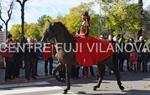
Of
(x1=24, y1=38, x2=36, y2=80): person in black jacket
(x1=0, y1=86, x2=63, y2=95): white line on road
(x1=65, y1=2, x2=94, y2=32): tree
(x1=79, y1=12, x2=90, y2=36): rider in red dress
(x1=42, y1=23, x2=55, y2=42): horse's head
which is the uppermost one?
(x1=65, y1=2, x2=94, y2=32): tree

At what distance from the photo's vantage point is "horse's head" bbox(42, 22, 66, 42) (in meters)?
12.1

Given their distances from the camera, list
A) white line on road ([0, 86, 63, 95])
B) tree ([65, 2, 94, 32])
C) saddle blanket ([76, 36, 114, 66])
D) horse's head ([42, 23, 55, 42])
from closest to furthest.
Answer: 1. horse's head ([42, 23, 55, 42])
2. saddle blanket ([76, 36, 114, 66])
3. white line on road ([0, 86, 63, 95])
4. tree ([65, 2, 94, 32])

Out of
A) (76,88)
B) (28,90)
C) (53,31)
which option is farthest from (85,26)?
(28,90)

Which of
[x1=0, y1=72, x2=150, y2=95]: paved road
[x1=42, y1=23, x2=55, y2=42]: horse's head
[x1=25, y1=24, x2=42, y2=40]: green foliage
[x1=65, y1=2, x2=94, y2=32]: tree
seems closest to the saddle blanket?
[x1=42, y1=23, x2=55, y2=42]: horse's head

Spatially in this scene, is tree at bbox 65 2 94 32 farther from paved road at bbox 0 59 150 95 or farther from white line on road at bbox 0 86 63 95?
white line on road at bbox 0 86 63 95

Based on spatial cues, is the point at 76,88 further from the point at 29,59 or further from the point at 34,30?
the point at 34,30

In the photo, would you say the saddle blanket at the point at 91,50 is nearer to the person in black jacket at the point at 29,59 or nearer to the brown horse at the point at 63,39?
the brown horse at the point at 63,39

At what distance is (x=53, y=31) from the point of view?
1228 centimetres

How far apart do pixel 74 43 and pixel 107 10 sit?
30666 mm

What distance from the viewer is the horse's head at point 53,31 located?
1214cm

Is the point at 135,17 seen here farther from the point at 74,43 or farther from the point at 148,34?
the point at 74,43

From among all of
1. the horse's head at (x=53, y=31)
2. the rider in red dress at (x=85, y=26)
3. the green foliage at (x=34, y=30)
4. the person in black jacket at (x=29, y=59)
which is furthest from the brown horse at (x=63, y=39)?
the green foliage at (x=34, y=30)

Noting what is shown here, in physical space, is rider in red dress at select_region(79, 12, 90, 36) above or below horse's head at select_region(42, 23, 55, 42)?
above

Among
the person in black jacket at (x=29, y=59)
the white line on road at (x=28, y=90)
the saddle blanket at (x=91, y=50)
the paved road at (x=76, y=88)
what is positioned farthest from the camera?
the person in black jacket at (x=29, y=59)
